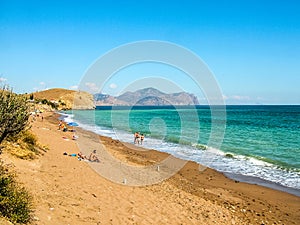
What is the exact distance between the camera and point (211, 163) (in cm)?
2053

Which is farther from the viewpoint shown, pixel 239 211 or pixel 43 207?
pixel 239 211

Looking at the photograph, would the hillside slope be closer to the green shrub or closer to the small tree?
the small tree

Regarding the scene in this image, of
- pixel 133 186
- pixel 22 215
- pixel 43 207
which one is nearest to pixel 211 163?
pixel 133 186

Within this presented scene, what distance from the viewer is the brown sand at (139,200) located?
328 inches

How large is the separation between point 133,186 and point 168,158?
9887mm

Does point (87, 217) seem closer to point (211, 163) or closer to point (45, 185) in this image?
point (45, 185)

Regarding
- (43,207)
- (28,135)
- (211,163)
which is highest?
(28,135)

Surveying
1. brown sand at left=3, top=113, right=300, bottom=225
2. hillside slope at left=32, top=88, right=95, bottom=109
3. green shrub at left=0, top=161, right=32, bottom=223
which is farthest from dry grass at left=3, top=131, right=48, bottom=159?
hillside slope at left=32, top=88, right=95, bottom=109

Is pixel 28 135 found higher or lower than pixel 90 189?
higher

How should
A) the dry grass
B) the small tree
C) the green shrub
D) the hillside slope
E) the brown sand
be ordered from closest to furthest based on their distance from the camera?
1. the green shrub
2. the small tree
3. the brown sand
4. the dry grass
5. the hillside slope

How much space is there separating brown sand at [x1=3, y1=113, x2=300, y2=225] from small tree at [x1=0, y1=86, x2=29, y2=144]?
2.17 metres

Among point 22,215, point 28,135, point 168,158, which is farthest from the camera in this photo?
point 168,158

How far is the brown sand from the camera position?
832 centimetres

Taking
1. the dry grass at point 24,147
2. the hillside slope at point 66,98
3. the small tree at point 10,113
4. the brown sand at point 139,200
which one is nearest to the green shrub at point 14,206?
the brown sand at point 139,200
